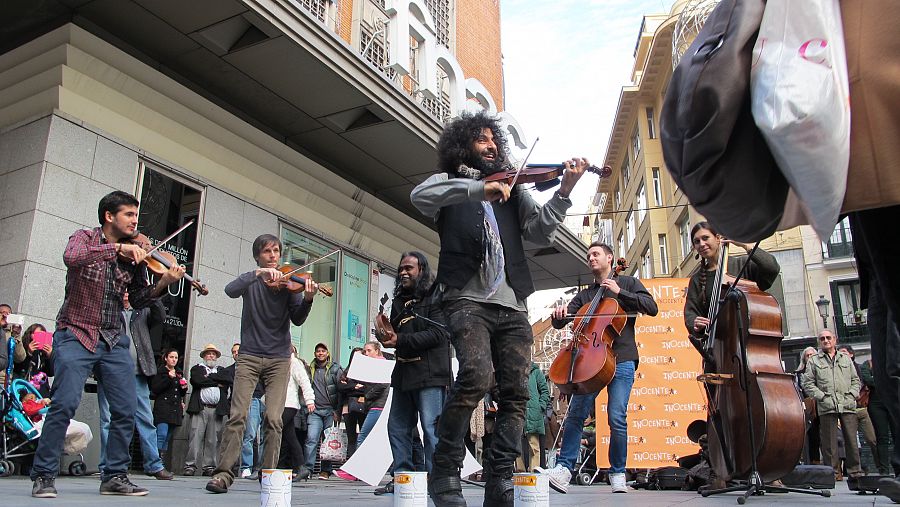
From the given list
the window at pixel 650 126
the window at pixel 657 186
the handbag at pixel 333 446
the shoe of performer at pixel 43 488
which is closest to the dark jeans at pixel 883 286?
the shoe of performer at pixel 43 488

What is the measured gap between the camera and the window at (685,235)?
32438 millimetres

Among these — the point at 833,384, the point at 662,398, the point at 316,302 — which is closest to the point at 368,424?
the point at 662,398

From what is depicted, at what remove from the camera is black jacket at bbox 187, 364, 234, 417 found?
9.59 metres

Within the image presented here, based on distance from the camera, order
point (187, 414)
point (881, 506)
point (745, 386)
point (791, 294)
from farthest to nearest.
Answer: point (791, 294)
point (187, 414)
point (745, 386)
point (881, 506)

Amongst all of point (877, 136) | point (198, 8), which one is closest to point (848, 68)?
point (877, 136)

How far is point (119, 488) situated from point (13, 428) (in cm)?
347

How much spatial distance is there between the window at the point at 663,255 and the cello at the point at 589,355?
30.1 metres

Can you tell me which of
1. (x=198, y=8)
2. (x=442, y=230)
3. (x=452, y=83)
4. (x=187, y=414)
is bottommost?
(x=187, y=414)

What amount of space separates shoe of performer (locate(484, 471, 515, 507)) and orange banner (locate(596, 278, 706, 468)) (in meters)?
6.29

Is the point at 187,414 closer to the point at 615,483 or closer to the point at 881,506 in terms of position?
the point at 615,483

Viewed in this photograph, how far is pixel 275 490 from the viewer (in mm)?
3227

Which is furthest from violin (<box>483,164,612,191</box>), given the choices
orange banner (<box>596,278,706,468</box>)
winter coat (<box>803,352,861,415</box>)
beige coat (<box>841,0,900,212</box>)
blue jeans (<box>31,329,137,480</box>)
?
winter coat (<box>803,352,861,415</box>)

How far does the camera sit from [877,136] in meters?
1.76

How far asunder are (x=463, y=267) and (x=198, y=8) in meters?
7.24
